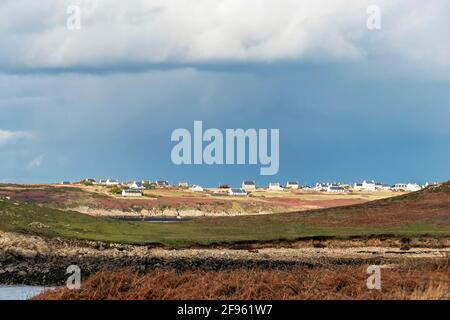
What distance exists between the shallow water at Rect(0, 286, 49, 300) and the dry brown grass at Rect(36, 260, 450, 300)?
775 cm

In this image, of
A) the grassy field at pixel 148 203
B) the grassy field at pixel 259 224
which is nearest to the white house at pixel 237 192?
the grassy field at pixel 148 203

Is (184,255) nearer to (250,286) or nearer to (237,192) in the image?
(250,286)

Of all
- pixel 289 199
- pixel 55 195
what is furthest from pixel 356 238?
pixel 289 199

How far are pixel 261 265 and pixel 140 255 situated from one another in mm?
8842

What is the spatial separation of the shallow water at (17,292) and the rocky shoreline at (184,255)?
5.86 feet

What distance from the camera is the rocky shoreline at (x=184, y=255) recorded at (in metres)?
40.7

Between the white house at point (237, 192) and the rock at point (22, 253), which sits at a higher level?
the white house at point (237, 192)

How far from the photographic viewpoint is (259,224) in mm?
76000

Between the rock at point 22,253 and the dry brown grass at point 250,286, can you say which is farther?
the rock at point 22,253

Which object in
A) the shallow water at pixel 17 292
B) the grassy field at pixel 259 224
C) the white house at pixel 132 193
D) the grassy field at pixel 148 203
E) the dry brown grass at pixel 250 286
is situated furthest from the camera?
the white house at pixel 132 193

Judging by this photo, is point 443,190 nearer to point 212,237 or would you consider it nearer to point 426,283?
point 212,237

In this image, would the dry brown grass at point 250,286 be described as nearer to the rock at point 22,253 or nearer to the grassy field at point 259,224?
the rock at point 22,253

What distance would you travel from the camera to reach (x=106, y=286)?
23109mm
